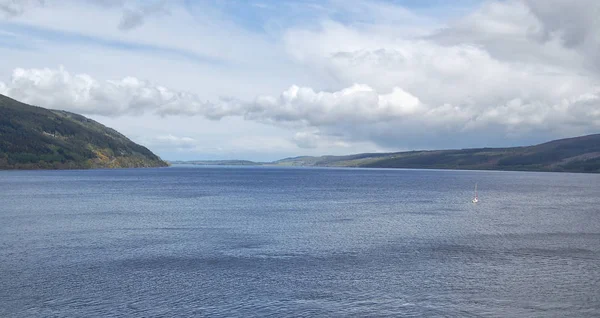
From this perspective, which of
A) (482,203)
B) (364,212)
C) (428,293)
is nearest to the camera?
(428,293)

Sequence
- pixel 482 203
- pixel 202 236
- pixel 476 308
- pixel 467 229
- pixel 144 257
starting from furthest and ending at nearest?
pixel 482 203 → pixel 467 229 → pixel 202 236 → pixel 144 257 → pixel 476 308

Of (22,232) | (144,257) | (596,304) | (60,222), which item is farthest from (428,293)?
(60,222)

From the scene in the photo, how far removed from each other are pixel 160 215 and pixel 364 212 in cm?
4387

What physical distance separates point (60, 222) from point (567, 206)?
391 ft

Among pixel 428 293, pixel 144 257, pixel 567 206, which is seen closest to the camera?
pixel 428 293

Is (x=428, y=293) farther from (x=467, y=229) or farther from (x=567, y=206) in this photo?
(x=567, y=206)

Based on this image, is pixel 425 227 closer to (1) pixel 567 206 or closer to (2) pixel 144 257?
(2) pixel 144 257

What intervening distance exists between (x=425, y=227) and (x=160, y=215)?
52.9m

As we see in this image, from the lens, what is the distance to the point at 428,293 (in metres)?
46.2

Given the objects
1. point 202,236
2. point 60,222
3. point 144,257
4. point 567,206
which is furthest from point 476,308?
point 567,206

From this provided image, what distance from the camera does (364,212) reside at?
112250 mm

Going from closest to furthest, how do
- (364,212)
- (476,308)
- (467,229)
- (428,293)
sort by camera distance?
(476,308)
(428,293)
(467,229)
(364,212)

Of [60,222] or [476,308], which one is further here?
[60,222]

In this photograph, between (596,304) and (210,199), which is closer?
(596,304)
